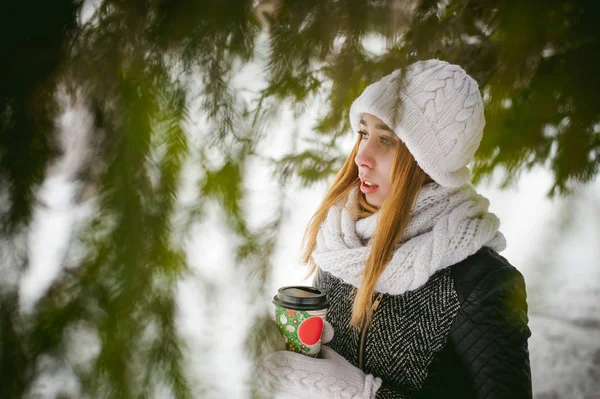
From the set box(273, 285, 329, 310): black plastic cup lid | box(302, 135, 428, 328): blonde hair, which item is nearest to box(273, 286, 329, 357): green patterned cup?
box(273, 285, 329, 310): black plastic cup lid

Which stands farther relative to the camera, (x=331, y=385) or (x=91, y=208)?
(x=331, y=385)

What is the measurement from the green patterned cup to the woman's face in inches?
21.1

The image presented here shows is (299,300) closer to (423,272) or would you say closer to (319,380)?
(319,380)

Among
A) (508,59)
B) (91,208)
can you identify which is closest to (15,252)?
(91,208)

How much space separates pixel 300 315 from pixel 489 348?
0.57 meters

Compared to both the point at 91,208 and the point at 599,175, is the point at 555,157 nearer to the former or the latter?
the point at 599,175

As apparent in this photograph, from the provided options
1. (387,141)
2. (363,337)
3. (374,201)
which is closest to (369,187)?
(374,201)

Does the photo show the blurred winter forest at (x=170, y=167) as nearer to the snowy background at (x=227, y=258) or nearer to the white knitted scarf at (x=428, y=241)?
the snowy background at (x=227, y=258)

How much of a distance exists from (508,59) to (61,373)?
58 cm

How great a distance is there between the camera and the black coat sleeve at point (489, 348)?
105 cm

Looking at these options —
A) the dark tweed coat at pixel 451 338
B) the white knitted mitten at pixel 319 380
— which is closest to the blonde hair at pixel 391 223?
the dark tweed coat at pixel 451 338

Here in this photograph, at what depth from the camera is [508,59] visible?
413 mm

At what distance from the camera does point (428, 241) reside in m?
1.23

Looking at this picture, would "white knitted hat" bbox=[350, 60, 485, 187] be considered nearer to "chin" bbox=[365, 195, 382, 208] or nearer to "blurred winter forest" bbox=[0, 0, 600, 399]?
"chin" bbox=[365, 195, 382, 208]
